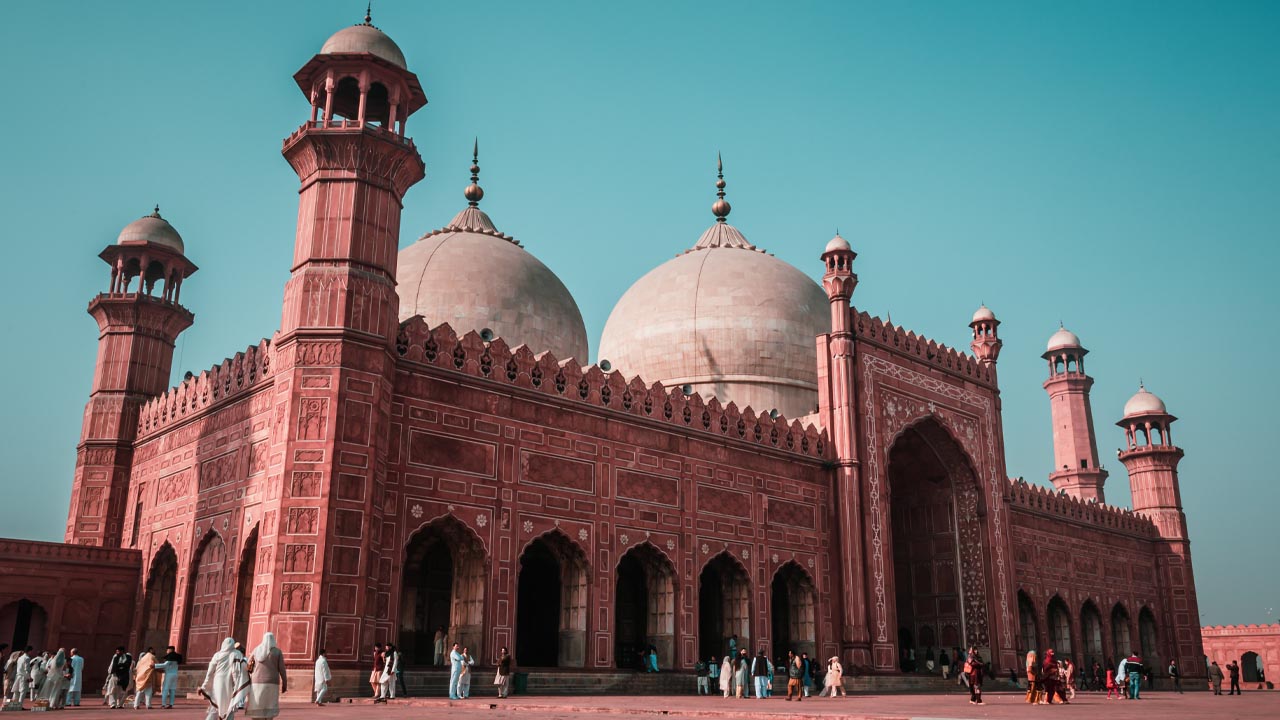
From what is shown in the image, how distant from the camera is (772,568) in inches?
720

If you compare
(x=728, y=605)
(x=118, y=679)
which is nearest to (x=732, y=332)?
(x=728, y=605)

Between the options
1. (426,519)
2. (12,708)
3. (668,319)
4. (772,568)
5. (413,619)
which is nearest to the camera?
(12,708)

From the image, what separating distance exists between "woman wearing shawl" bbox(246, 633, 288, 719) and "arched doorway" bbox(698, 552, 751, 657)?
1039 cm

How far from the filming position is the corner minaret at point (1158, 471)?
30.2 m

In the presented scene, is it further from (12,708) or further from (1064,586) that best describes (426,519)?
(1064,586)

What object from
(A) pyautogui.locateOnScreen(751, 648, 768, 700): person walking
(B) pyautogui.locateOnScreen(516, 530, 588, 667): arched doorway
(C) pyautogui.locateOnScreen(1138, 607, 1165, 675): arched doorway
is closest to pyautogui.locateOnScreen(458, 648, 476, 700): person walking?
(B) pyautogui.locateOnScreen(516, 530, 588, 667): arched doorway

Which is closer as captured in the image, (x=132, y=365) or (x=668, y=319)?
(x=132, y=365)

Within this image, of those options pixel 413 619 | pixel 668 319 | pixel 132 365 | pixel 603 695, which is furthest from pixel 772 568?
pixel 132 365

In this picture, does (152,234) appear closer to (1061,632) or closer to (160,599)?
(160,599)

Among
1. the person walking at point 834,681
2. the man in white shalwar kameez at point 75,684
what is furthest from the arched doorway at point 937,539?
the man in white shalwar kameez at point 75,684

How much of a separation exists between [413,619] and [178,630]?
3359mm

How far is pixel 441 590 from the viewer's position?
55.2ft

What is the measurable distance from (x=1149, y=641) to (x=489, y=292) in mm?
21116

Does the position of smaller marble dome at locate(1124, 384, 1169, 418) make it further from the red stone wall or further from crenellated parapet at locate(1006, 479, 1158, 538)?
the red stone wall
